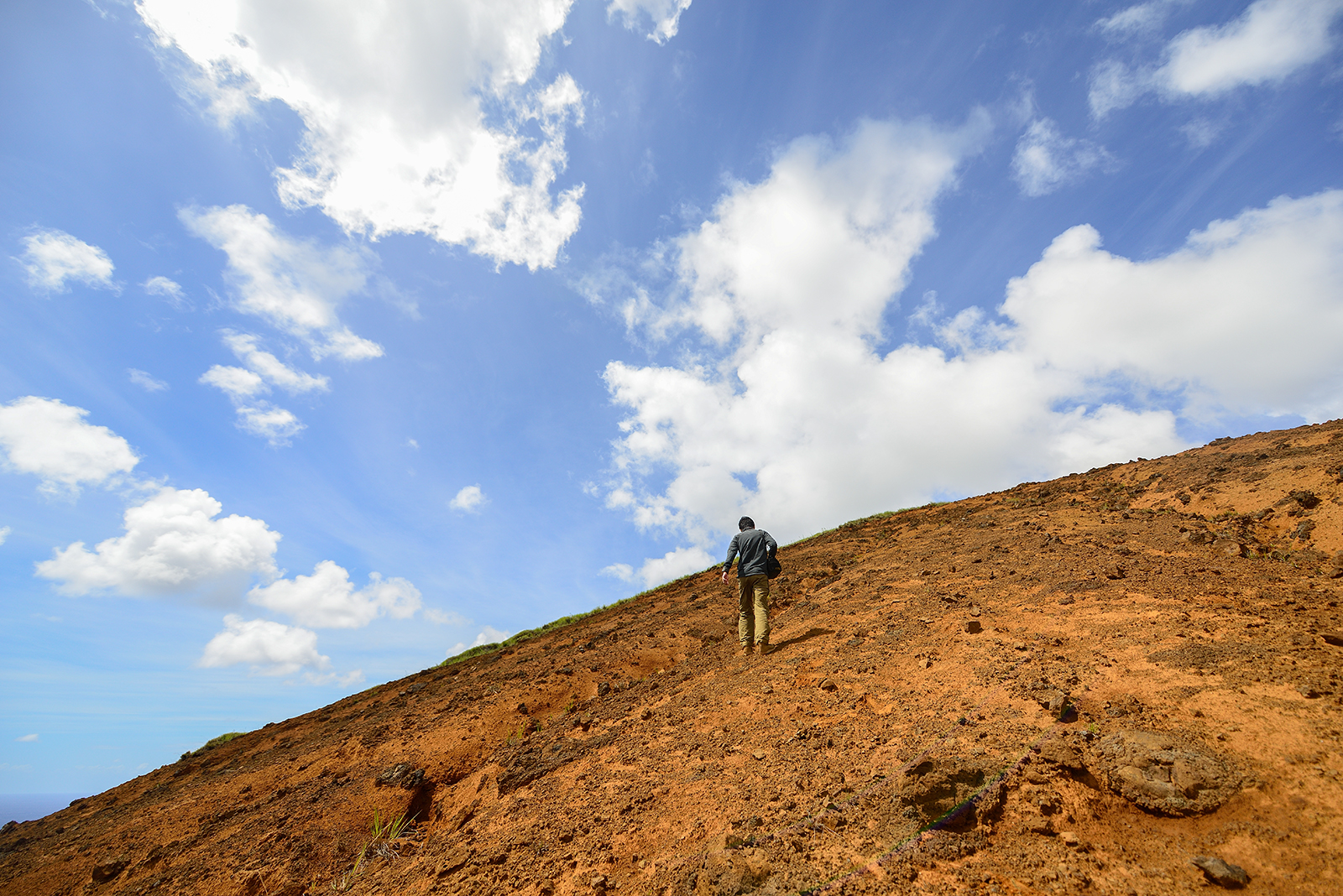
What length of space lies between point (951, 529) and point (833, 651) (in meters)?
8.14

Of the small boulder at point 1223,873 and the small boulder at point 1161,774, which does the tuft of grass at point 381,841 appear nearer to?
the small boulder at point 1161,774

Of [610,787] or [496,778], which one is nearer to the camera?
[610,787]

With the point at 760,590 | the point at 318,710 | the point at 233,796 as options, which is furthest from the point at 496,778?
the point at 318,710

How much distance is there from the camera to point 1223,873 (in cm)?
338

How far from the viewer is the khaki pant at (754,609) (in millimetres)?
10086

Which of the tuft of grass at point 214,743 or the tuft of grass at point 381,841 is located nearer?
the tuft of grass at point 381,841

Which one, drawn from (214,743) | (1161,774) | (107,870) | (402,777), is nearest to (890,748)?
(1161,774)

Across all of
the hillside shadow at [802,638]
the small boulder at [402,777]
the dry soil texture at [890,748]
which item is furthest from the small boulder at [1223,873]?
the small boulder at [402,777]

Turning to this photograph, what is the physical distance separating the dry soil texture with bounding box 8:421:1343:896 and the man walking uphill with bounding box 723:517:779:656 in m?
0.59

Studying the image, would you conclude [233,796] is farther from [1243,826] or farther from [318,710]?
[1243,826]

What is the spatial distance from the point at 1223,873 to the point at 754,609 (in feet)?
24.7

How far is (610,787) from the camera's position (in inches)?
255

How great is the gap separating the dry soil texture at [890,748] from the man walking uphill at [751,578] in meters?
0.59

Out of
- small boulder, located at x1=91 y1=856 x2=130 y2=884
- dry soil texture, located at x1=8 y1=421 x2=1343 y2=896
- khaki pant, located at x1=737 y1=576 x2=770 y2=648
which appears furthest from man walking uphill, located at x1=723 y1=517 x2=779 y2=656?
small boulder, located at x1=91 y1=856 x2=130 y2=884
